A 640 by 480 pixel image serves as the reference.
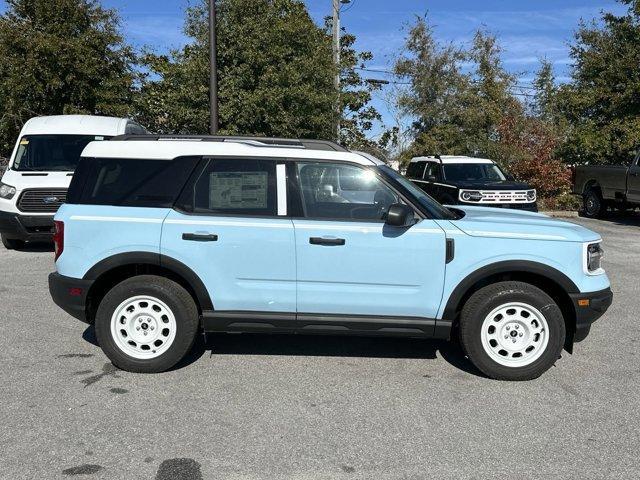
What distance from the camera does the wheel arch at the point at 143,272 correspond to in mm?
4578

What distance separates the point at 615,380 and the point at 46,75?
1449 cm

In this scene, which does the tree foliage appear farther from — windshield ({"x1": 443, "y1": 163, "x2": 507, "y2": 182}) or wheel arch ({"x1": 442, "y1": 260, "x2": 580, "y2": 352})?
wheel arch ({"x1": 442, "y1": 260, "x2": 580, "y2": 352})

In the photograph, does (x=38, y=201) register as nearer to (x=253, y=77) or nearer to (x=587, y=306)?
(x=253, y=77)

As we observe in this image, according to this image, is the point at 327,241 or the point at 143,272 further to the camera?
the point at 143,272

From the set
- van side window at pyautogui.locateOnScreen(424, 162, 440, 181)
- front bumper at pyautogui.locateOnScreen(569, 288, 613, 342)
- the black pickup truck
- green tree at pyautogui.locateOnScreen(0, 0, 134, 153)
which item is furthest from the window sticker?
the black pickup truck

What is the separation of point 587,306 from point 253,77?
11.4 metres

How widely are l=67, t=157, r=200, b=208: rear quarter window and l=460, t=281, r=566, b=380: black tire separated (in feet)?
8.13

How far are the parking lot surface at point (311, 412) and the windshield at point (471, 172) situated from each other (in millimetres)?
7602

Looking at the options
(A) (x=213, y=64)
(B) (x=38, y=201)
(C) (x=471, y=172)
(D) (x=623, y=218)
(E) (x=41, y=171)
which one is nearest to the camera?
(B) (x=38, y=201)

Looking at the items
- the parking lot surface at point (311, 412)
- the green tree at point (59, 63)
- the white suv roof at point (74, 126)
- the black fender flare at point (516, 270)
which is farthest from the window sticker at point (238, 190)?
the green tree at point (59, 63)

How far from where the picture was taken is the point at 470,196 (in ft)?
38.8

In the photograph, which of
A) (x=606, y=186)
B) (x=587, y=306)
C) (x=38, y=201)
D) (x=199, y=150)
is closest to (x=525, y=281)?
(x=587, y=306)

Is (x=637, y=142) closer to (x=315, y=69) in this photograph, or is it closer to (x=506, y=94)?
(x=506, y=94)

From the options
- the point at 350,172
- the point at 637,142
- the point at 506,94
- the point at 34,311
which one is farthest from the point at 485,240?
the point at 506,94
